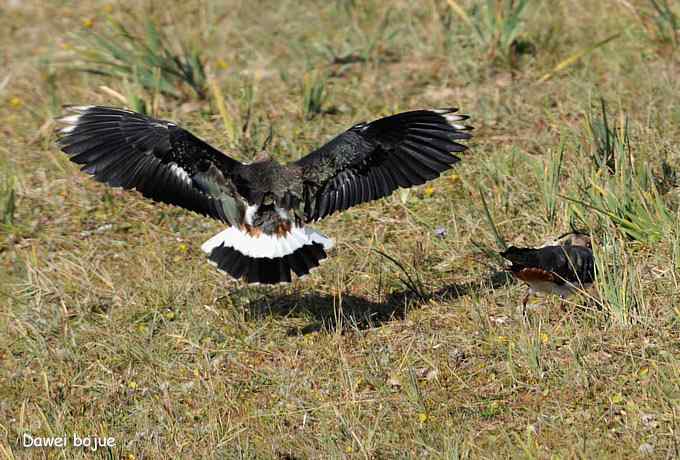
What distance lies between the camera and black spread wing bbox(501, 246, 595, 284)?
16.7 feet

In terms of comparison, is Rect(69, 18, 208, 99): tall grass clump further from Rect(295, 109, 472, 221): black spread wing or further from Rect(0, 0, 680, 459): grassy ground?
Rect(295, 109, 472, 221): black spread wing

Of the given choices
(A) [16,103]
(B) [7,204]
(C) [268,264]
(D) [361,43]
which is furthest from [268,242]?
(A) [16,103]

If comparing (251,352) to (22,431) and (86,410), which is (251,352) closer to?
(86,410)

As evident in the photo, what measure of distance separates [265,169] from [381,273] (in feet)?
3.01

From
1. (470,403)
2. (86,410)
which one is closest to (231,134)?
(86,410)

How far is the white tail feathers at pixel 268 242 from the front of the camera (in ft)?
17.6

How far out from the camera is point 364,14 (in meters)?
8.85

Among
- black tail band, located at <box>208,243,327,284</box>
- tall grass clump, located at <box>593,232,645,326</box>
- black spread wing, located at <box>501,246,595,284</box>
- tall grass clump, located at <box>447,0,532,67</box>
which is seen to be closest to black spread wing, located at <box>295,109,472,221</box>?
black tail band, located at <box>208,243,327,284</box>

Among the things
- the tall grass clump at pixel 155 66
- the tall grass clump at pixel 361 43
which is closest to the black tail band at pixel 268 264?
the tall grass clump at pixel 155 66

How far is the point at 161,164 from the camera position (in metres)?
5.62

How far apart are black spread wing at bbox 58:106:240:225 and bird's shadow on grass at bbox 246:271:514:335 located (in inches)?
23.7

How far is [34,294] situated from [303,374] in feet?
6.34

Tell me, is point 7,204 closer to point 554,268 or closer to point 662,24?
point 554,268

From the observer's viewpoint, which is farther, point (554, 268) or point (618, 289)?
point (554, 268)
